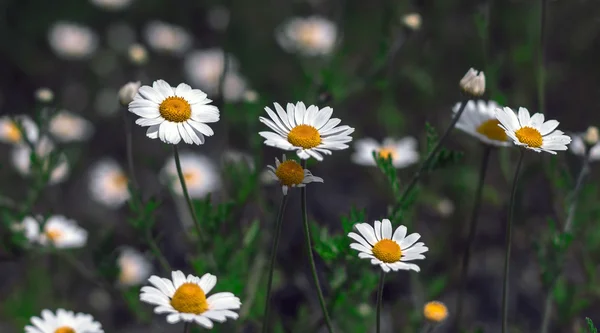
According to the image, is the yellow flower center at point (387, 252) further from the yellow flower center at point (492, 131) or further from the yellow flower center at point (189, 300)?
the yellow flower center at point (492, 131)

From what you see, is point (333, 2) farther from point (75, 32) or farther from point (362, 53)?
point (75, 32)

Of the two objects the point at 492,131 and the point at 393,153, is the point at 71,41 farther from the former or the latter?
the point at 492,131

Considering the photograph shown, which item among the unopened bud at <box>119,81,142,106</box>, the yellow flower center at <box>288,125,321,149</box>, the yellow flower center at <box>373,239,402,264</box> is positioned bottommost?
the yellow flower center at <box>373,239,402,264</box>

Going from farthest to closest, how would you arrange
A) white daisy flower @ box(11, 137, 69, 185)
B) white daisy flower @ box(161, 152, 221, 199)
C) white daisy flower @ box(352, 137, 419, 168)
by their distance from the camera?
white daisy flower @ box(161, 152, 221, 199), white daisy flower @ box(11, 137, 69, 185), white daisy flower @ box(352, 137, 419, 168)

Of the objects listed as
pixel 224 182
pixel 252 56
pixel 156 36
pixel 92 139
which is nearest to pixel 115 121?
pixel 92 139

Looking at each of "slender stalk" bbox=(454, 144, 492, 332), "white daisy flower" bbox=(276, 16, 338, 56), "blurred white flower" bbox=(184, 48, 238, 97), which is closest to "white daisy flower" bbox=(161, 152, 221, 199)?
"blurred white flower" bbox=(184, 48, 238, 97)

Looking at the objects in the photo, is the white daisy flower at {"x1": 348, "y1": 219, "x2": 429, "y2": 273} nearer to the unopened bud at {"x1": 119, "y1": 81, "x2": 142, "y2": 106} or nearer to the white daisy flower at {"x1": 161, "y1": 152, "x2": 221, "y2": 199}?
the unopened bud at {"x1": 119, "y1": 81, "x2": 142, "y2": 106}
